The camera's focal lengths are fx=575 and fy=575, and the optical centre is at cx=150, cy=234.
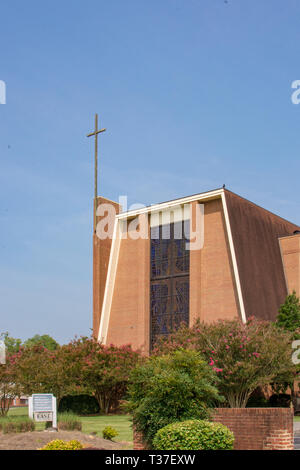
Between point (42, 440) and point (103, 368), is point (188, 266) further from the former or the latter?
point (42, 440)

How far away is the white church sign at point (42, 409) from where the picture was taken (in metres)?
18.2

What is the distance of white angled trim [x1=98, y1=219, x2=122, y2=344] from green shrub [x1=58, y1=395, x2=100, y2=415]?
309 inches

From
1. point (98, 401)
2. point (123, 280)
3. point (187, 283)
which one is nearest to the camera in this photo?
point (98, 401)

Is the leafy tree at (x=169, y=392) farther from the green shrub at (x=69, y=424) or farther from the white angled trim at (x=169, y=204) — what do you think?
the white angled trim at (x=169, y=204)

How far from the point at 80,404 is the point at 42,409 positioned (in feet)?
64.7

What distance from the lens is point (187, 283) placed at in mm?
41969

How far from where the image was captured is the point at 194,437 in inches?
490

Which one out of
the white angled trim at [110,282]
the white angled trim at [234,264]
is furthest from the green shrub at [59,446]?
the white angled trim at [110,282]

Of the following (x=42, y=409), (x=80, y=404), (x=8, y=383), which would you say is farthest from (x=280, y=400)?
(x=42, y=409)
